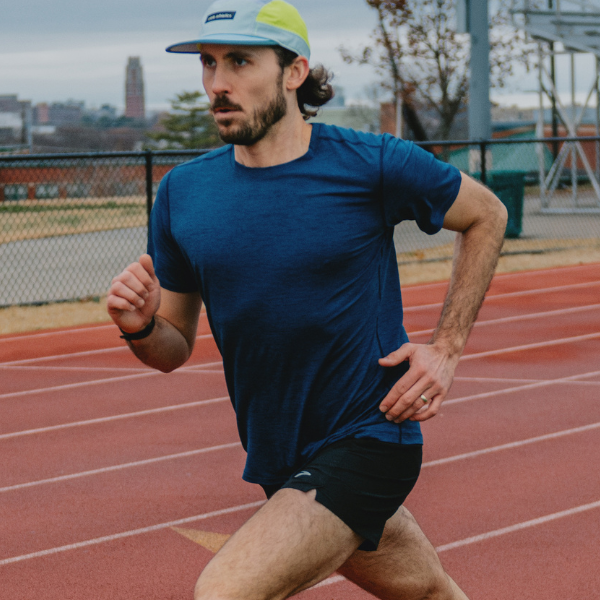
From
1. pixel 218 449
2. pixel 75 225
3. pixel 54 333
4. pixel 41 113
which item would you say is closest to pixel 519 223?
pixel 75 225

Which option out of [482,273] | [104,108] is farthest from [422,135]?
[104,108]

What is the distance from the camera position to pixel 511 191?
52.9 feet

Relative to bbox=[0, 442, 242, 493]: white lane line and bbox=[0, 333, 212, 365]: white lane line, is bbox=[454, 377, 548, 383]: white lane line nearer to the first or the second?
bbox=[0, 442, 242, 493]: white lane line

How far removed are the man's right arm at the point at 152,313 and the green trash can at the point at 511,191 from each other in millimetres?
13903

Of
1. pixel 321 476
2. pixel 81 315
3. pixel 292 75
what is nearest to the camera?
pixel 321 476

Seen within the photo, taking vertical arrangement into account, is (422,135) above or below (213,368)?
above

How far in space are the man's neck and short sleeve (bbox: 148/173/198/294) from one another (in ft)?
0.85

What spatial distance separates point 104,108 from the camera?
99.5 m

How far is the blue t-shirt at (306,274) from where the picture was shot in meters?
2.24

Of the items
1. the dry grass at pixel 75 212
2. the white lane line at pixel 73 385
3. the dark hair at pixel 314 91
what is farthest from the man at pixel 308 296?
the dry grass at pixel 75 212

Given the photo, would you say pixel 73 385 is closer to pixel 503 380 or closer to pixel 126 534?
pixel 126 534

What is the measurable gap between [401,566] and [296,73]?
129 cm

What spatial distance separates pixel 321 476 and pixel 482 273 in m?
0.74

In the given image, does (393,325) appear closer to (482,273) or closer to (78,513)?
(482,273)
